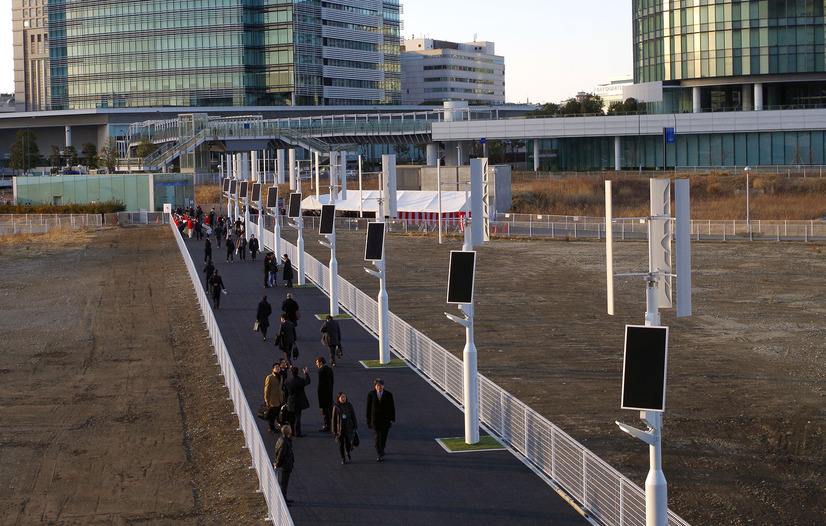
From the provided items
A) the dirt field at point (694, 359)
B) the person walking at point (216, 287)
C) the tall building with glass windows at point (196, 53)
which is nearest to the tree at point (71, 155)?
the tall building with glass windows at point (196, 53)

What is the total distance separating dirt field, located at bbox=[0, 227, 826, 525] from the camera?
16.1 meters

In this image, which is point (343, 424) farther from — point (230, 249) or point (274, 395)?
point (230, 249)

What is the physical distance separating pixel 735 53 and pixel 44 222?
64.0 meters

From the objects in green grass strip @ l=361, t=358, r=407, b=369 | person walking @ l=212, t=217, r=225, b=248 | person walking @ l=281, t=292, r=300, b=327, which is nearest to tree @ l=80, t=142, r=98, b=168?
person walking @ l=212, t=217, r=225, b=248

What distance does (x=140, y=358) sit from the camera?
2847 centimetres

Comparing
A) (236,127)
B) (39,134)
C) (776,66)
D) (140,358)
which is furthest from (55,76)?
(140,358)

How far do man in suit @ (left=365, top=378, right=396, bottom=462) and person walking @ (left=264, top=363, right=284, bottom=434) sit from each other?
2.29 m

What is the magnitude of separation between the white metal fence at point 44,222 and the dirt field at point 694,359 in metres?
34.3

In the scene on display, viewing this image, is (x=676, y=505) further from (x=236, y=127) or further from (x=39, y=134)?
(x=39, y=134)

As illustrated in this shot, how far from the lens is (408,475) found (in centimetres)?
1588

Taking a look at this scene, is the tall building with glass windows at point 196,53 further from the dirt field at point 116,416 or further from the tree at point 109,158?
the dirt field at point 116,416

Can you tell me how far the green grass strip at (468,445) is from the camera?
17.1 m

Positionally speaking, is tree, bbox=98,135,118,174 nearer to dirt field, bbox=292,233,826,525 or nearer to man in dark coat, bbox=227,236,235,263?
man in dark coat, bbox=227,236,235,263

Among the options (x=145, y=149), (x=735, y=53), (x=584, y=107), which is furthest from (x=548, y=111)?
(x=145, y=149)
